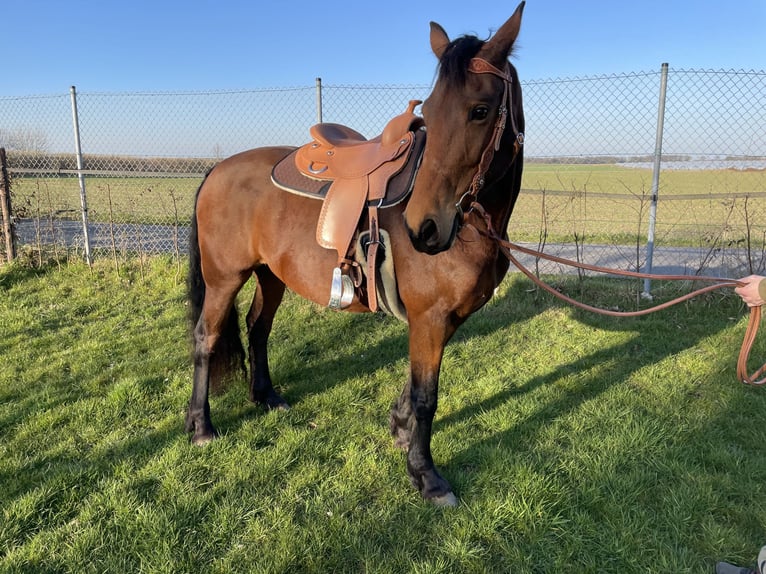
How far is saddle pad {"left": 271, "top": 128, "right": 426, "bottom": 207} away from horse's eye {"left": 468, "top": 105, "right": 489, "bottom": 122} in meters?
0.67

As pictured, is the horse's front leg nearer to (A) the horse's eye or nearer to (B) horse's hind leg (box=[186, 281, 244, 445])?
(A) the horse's eye

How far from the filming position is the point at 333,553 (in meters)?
2.10

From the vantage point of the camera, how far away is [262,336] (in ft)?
11.8

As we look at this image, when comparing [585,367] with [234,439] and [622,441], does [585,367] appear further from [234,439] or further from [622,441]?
[234,439]

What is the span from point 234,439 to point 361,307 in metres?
1.20

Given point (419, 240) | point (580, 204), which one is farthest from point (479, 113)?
point (580, 204)

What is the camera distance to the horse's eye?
1.75m

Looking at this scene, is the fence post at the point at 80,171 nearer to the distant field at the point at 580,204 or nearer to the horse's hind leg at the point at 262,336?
the distant field at the point at 580,204

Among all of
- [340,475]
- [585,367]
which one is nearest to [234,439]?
[340,475]

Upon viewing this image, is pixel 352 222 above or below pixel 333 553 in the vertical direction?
above

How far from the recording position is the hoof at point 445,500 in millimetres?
2424

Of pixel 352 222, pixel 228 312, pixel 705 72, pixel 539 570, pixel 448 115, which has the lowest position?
pixel 539 570

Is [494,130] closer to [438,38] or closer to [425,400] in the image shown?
[438,38]

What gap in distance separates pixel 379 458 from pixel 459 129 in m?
1.95
